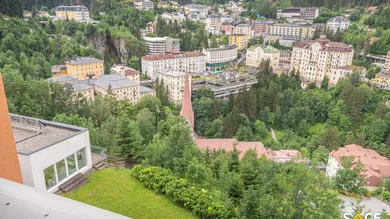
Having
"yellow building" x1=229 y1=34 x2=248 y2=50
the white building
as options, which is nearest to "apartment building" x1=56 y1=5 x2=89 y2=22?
"yellow building" x1=229 y1=34 x2=248 y2=50

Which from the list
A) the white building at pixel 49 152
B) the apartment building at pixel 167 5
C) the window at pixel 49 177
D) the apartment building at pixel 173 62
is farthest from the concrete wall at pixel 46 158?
the apartment building at pixel 167 5

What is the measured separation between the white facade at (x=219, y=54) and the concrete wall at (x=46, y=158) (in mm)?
59718

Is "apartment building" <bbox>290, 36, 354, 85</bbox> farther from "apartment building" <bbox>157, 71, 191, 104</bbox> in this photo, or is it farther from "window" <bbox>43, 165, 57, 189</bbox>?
"window" <bbox>43, 165, 57, 189</bbox>

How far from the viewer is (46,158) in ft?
29.4

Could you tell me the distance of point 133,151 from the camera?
49.7ft

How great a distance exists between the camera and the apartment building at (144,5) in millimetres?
97412

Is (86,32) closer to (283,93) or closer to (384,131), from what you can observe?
(283,93)

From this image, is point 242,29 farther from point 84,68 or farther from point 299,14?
point 84,68

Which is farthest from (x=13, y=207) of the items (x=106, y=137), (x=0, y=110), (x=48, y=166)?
(x=106, y=137)

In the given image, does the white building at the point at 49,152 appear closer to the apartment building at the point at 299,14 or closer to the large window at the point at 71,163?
the large window at the point at 71,163

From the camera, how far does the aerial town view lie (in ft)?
29.9

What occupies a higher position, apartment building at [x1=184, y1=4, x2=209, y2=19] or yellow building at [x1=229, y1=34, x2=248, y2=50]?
apartment building at [x1=184, y1=4, x2=209, y2=19]

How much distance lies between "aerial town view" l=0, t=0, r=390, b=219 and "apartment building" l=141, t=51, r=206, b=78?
0.92 ft

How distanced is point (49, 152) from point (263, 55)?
2511 inches
